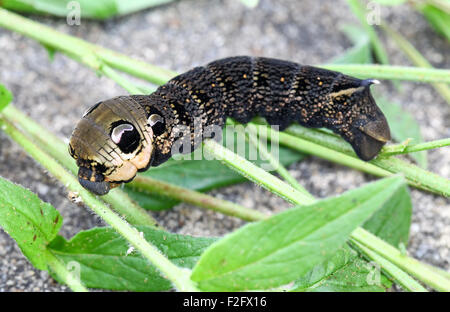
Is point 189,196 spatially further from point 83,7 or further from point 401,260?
point 83,7

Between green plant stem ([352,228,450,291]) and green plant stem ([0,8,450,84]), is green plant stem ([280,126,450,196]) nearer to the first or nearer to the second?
green plant stem ([352,228,450,291])

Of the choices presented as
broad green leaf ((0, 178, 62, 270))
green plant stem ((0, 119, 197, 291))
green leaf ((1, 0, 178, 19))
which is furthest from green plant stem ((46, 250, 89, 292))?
green leaf ((1, 0, 178, 19))

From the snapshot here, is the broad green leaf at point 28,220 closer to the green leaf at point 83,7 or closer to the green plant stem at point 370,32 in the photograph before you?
the green leaf at point 83,7

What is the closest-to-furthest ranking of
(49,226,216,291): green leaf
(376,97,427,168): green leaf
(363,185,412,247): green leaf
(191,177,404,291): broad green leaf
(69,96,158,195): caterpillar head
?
(191,177,404,291): broad green leaf
(49,226,216,291): green leaf
(69,96,158,195): caterpillar head
(363,185,412,247): green leaf
(376,97,427,168): green leaf

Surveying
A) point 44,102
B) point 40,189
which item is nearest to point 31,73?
point 44,102

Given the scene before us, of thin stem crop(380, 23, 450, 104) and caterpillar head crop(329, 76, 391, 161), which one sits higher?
thin stem crop(380, 23, 450, 104)
